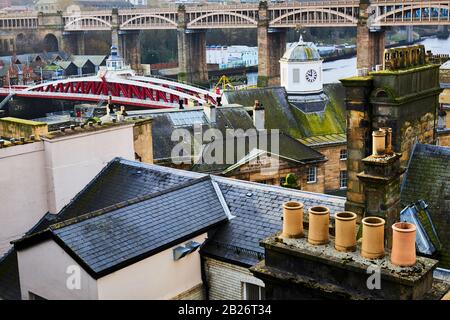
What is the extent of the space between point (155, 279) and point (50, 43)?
362 feet

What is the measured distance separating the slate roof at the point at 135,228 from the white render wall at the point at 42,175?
3.58m

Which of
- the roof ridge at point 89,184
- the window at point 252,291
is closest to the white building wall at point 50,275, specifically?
the window at point 252,291

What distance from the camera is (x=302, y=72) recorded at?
32719 mm

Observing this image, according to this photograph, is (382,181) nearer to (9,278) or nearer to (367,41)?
(9,278)

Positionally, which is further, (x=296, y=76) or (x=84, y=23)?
(x=84, y=23)

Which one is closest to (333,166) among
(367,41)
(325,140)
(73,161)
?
(325,140)

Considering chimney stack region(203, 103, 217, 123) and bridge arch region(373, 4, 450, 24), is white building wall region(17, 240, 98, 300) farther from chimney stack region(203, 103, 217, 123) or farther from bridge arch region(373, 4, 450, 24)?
bridge arch region(373, 4, 450, 24)

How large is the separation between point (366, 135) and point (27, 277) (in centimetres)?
518

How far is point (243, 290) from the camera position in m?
9.36

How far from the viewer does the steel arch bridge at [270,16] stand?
6134 cm

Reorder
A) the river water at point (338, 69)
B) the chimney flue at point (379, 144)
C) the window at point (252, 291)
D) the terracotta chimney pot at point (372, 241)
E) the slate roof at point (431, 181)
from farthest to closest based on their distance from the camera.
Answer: the river water at point (338, 69) < the slate roof at point (431, 181) < the window at point (252, 291) < the chimney flue at point (379, 144) < the terracotta chimney pot at point (372, 241)

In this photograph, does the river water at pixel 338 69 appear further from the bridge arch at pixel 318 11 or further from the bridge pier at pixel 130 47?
the bridge pier at pixel 130 47
